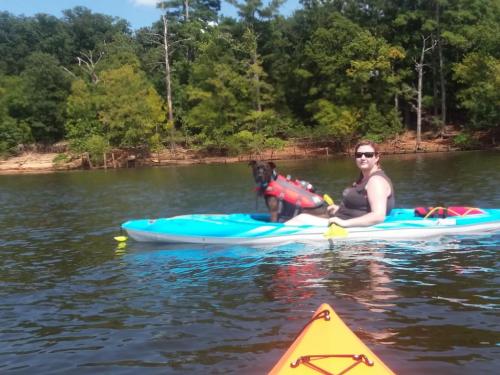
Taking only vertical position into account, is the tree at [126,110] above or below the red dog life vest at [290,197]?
above

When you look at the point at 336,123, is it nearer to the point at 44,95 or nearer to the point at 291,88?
the point at 291,88

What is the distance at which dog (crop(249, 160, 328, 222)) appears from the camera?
9.28m

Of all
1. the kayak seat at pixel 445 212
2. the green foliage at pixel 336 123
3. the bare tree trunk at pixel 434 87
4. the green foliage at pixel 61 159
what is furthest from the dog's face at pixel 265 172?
the bare tree trunk at pixel 434 87

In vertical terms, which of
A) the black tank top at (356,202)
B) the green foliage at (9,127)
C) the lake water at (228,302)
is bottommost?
the lake water at (228,302)

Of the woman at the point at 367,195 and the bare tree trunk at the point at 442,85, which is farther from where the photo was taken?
the bare tree trunk at the point at 442,85

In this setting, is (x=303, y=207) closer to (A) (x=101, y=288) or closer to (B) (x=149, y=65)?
(A) (x=101, y=288)

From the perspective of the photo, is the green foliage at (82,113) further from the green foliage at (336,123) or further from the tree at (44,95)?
the green foliage at (336,123)

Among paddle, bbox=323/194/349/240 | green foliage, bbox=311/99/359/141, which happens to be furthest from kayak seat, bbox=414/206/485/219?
green foliage, bbox=311/99/359/141

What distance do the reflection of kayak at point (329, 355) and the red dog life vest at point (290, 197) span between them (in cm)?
552

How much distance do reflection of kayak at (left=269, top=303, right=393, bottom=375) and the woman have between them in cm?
424

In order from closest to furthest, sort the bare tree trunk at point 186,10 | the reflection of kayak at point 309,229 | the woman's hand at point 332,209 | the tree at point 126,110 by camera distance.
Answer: the reflection of kayak at point 309,229
the woman's hand at point 332,209
the tree at point 126,110
the bare tree trunk at point 186,10

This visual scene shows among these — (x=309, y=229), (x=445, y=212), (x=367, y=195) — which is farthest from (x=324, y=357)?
(x=445, y=212)

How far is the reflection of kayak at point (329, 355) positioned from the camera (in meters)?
3.46

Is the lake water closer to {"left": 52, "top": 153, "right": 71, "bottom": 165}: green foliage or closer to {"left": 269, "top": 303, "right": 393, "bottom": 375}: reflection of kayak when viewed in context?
{"left": 269, "top": 303, "right": 393, "bottom": 375}: reflection of kayak
